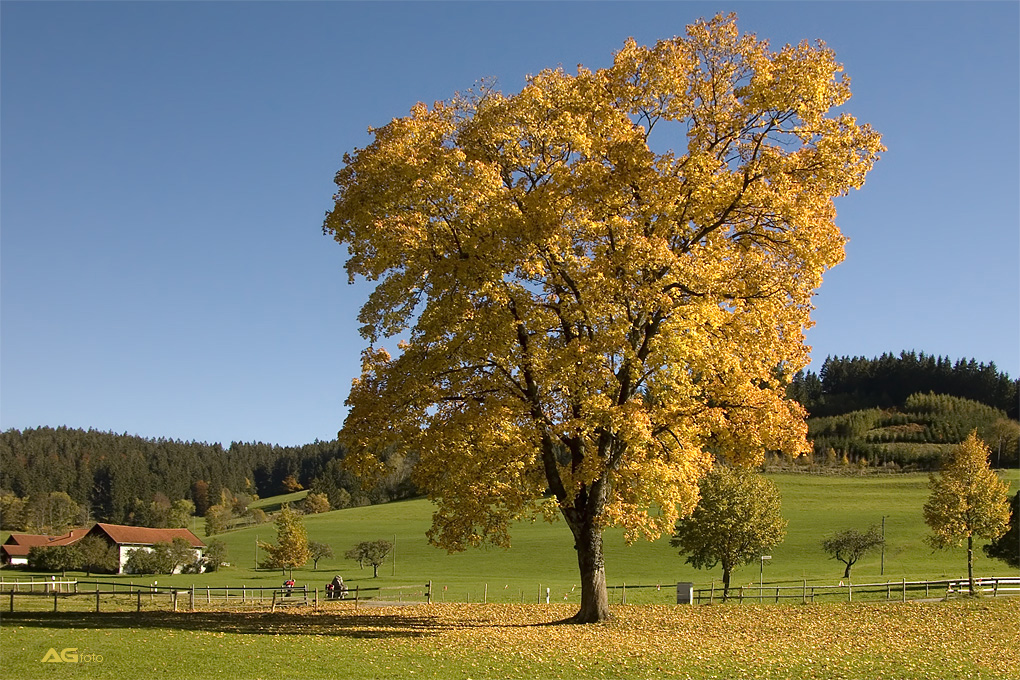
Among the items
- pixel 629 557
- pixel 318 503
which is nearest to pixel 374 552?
pixel 629 557

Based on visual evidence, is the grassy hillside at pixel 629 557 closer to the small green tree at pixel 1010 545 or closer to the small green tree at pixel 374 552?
the small green tree at pixel 374 552

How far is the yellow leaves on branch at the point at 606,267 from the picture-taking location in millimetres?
18969

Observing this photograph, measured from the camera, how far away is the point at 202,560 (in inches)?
3438

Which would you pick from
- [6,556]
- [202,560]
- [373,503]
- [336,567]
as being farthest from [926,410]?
[6,556]

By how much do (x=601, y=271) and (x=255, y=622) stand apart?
1397 centimetres

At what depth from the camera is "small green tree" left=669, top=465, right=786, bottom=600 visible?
156 ft

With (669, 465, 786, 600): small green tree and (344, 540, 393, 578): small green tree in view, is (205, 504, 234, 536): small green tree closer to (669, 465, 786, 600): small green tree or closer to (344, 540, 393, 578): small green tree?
(344, 540, 393, 578): small green tree

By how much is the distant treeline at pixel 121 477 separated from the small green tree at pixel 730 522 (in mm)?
84422

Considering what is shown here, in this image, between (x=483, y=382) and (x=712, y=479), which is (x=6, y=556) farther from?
(x=483, y=382)

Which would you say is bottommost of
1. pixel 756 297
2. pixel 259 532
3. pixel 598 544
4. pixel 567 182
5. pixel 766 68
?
pixel 259 532

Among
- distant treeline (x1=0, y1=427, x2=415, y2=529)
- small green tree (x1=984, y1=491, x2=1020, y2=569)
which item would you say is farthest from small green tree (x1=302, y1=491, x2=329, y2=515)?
small green tree (x1=984, y1=491, x2=1020, y2=569)

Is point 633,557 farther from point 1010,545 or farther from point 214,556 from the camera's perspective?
point 214,556

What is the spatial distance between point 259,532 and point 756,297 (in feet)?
369

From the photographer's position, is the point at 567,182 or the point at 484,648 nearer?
the point at 484,648
